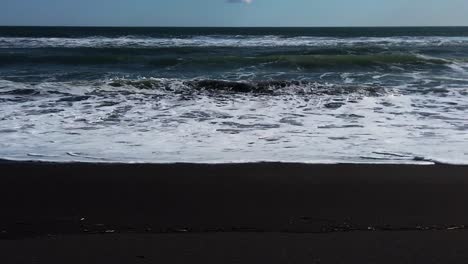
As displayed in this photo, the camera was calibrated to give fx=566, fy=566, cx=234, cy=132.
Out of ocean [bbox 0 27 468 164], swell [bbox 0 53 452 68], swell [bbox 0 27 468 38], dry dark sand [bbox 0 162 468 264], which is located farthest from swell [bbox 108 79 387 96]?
swell [bbox 0 27 468 38]

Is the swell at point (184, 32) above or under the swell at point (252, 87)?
above

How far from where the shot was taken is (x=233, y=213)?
13.9 ft

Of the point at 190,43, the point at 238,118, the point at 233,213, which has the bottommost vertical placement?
the point at 238,118

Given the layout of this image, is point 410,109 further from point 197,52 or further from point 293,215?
point 197,52

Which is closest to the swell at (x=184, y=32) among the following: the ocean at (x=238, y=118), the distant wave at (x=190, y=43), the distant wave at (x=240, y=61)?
the distant wave at (x=190, y=43)

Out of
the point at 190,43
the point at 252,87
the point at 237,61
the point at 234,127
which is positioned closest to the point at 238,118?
the point at 234,127

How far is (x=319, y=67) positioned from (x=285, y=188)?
15305 mm

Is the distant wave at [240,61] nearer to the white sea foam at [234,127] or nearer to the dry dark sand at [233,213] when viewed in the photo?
the white sea foam at [234,127]

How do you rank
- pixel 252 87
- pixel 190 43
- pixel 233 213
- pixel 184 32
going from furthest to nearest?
pixel 184 32, pixel 190 43, pixel 252 87, pixel 233 213

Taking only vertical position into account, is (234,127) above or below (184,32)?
below

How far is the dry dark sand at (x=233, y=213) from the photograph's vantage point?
335 centimetres

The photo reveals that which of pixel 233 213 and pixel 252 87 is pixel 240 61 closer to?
pixel 252 87

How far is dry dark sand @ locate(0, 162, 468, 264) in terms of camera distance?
3346mm

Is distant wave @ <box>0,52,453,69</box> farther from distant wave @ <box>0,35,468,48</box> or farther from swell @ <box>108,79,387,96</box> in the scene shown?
distant wave @ <box>0,35,468,48</box>
